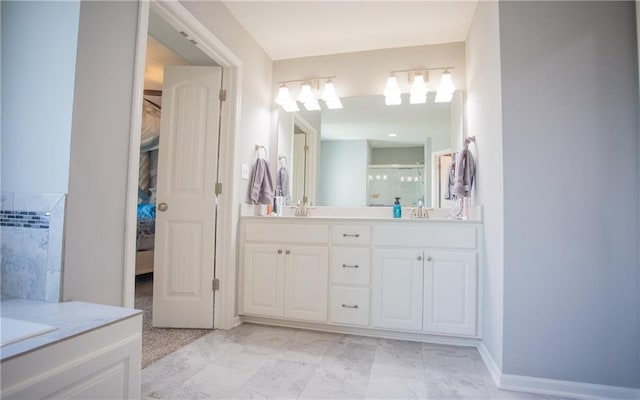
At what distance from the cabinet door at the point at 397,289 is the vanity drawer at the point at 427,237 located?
0.22 ft

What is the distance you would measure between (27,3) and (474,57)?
2572mm

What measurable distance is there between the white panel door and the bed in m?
1.70

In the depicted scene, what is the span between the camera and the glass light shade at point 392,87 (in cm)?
276

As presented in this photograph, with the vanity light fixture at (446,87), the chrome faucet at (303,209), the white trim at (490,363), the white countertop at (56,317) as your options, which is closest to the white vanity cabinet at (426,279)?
the white trim at (490,363)

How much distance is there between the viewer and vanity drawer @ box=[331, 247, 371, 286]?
2.29 m

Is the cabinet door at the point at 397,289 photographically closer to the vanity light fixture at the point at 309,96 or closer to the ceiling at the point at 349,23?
the vanity light fixture at the point at 309,96

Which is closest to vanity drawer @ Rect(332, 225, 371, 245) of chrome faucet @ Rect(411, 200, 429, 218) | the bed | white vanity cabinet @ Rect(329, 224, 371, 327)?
white vanity cabinet @ Rect(329, 224, 371, 327)

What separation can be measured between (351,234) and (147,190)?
3702 millimetres

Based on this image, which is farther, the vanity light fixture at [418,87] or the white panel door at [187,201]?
the vanity light fixture at [418,87]

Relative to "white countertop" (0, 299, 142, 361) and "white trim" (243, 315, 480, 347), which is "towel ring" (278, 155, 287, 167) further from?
"white countertop" (0, 299, 142, 361)

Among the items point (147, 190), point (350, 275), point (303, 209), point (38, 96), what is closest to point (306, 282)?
point (350, 275)

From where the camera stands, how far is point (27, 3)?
1347 mm

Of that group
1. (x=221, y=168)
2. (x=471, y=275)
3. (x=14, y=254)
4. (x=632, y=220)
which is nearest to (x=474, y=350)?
(x=471, y=275)

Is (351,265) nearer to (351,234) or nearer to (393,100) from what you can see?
(351,234)
